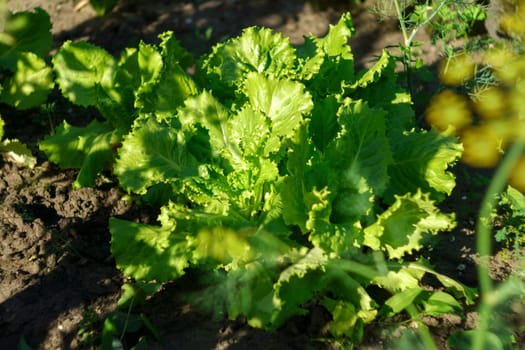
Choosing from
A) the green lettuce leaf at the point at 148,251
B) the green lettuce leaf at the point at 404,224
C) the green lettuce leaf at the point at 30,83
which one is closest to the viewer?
the green lettuce leaf at the point at 404,224

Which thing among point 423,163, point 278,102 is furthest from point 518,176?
point 278,102

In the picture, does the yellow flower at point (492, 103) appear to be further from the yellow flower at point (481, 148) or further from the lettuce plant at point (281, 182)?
the lettuce plant at point (281, 182)

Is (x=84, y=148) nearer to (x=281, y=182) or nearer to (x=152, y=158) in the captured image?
(x=152, y=158)

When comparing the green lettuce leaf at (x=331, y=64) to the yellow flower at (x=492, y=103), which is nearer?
the green lettuce leaf at (x=331, y=64)

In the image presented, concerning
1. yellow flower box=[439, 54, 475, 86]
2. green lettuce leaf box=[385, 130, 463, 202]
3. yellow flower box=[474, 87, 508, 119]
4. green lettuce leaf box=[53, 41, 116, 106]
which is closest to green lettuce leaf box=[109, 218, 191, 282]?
green lettuce leaf box=[385, 130, 463, 202]

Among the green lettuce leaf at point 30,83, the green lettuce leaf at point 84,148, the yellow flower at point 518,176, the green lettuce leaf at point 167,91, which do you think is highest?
the green lettuce leaf at point 167,91

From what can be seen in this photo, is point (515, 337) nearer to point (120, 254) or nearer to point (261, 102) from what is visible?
point (261, 102)

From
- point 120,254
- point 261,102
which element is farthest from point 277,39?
point 120,254

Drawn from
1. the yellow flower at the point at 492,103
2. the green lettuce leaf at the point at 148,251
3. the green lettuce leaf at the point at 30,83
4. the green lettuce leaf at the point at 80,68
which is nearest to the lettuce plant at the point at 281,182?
the green lettuce leaf at the point at 148,251
